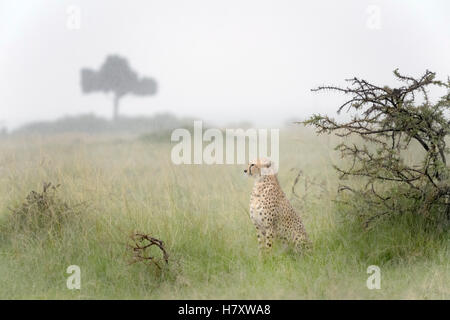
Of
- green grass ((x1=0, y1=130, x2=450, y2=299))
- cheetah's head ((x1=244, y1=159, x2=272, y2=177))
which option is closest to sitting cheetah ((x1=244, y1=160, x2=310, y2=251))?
cheetah's head ((x1=244, y1=159, x2=272, y2=177))

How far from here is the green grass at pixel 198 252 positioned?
388 centimetres

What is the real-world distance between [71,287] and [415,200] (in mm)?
2835

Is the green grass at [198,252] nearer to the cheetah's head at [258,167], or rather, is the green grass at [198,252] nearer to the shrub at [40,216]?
the shrub at [40,216]

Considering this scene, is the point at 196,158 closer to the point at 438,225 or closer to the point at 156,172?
the point at 156,172

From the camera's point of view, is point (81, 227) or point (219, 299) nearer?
point (219, 299)

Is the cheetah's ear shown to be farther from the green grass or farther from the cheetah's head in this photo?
the green grass

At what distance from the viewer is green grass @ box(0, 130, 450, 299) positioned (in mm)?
3881

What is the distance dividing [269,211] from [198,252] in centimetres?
76

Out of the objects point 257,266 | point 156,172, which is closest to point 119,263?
point 257,266

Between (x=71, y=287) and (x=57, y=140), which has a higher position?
(x=57, y=140)

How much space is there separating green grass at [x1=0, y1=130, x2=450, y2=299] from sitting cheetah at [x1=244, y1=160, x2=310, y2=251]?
0.13 m

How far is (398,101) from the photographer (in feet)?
14.6

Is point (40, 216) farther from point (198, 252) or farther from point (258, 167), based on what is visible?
point (258, 167)
